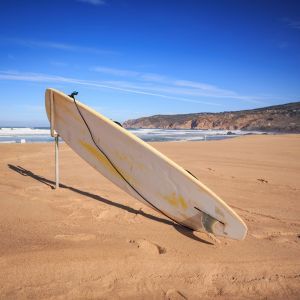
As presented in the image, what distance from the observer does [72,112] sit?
122 inches

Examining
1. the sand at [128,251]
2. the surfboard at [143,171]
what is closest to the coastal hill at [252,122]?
the sand at [128,251]

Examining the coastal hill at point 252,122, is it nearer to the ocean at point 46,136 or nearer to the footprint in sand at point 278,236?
the ocean at point 46,136

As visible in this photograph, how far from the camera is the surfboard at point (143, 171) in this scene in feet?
7.27

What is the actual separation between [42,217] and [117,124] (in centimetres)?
122

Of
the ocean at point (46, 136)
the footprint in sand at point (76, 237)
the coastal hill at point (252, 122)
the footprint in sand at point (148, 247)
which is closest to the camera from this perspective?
the footprint in sand at point (148, 247)

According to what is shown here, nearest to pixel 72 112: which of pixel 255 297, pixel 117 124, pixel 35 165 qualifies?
pixel 117 124

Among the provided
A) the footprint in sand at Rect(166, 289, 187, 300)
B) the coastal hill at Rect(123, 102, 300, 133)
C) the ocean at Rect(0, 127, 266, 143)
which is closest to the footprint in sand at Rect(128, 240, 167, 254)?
the footprint in sand at Rect(166, 289, 187, 300)

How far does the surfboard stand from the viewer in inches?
87.2

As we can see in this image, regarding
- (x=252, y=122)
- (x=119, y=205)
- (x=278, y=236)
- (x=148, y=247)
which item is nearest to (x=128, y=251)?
(x=148, y=247)

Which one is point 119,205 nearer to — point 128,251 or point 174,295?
point 128,251

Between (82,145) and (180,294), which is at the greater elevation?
(82,145)

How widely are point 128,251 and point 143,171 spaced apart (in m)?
0.77

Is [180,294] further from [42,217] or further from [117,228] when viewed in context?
[42,217]

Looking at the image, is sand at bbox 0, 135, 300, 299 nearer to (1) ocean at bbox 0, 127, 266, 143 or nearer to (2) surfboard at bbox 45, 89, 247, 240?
(2) surfboard at bbox 45, 89, 247, 240
